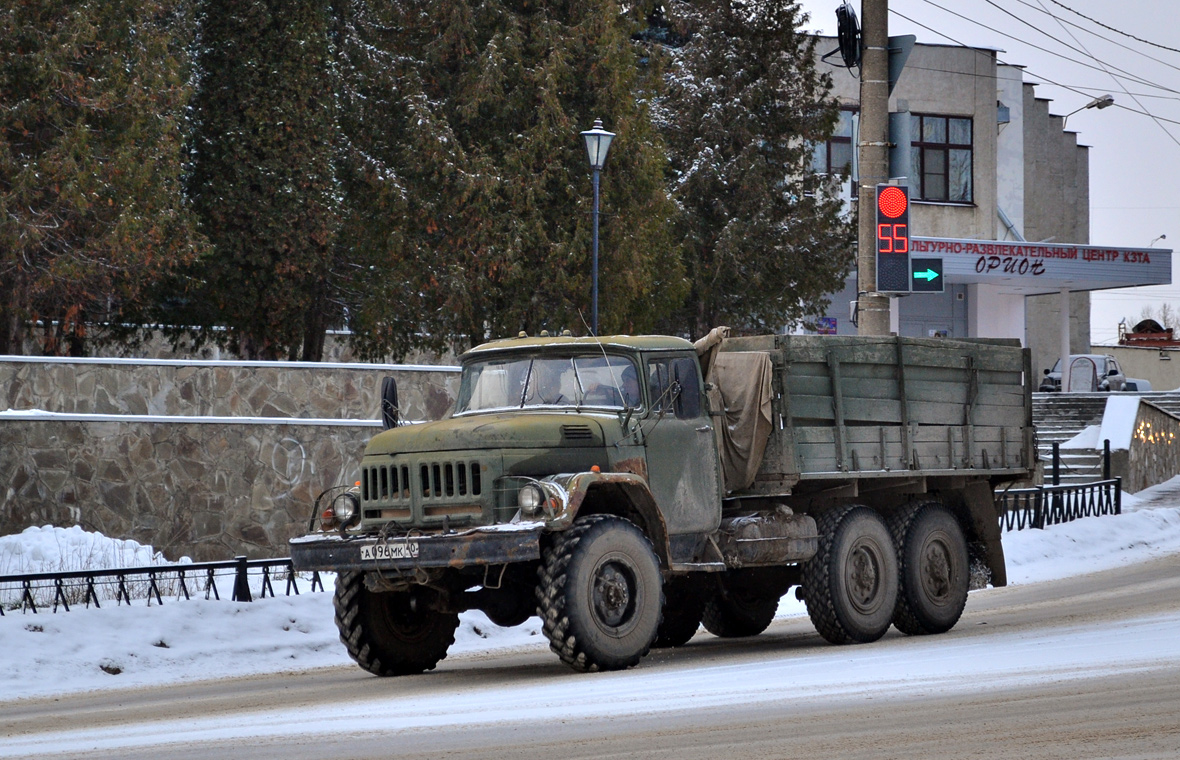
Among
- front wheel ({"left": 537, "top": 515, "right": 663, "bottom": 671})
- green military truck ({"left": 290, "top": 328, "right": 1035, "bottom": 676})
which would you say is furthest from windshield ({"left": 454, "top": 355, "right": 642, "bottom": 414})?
front wheel ({"left": 537, "top": 515, "right": 663, "bottom": 671})

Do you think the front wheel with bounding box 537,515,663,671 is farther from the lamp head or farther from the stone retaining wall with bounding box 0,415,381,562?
the stone retaining wall with bounding box 0,415,381,562

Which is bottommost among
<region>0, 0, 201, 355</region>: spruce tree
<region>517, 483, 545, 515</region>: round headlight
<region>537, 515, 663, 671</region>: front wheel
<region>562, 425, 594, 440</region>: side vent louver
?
<region>537, 515, 663, 671</region>: front wheel

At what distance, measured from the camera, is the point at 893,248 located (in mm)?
17188

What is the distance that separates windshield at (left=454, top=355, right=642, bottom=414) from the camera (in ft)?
40.9

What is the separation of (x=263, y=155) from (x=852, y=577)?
53.3ft

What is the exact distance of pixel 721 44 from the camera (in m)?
33.9

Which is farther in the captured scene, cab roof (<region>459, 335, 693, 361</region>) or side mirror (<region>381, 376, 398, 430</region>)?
side mirror (<region>381, 376, 398, 430</region>)

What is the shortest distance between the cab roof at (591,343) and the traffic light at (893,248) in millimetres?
4852

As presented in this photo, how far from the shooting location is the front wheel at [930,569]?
14289mm

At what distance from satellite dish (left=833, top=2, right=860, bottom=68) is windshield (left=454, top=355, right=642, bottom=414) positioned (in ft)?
21.6

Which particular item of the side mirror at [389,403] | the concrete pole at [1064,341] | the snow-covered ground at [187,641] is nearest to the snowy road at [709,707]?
the snow-covered ground at [187,641]

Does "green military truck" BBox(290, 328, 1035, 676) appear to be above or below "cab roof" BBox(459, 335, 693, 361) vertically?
below

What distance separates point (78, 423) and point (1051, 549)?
44.3ft

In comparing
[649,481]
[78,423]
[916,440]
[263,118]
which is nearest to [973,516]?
[916,440]
